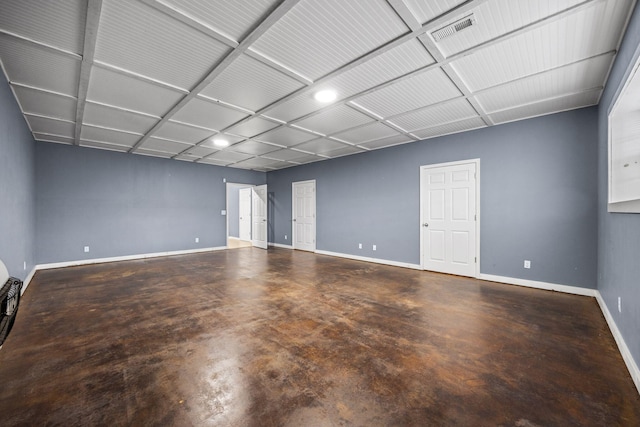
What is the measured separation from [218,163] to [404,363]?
7575 mm

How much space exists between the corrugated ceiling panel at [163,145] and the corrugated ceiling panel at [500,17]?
536 cm

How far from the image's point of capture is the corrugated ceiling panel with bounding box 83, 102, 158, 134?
12.3 ft

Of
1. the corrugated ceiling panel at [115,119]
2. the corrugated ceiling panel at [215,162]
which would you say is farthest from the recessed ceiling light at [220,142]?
the corrugated ceiling panel at [215,162]

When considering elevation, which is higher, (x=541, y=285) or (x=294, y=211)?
(x=294, y=211)

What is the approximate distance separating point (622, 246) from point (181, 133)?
6.18m

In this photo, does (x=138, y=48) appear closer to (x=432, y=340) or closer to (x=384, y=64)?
(x=384, y=64)

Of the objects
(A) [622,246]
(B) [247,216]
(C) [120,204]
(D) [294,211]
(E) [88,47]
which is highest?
(E) [88,47]

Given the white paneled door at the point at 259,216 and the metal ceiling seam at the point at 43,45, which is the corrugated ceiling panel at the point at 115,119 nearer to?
the metal ceiling seam at the point at 43,45

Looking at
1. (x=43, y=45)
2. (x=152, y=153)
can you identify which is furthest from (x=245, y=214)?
(x=43, y=45)

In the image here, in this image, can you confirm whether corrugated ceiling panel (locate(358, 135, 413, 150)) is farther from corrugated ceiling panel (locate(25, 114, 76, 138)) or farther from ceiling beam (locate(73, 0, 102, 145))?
corrugated ceiling panel (locate(25, 114, 76, 138))

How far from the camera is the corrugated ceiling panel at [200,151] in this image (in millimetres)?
6109

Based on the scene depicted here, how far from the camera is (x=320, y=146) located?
Result: 5.91 m

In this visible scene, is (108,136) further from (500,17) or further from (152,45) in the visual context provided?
(500,17)

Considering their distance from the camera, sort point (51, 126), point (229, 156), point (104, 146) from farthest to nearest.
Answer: point (229, 156), point (104, 146), point (51, 126)
